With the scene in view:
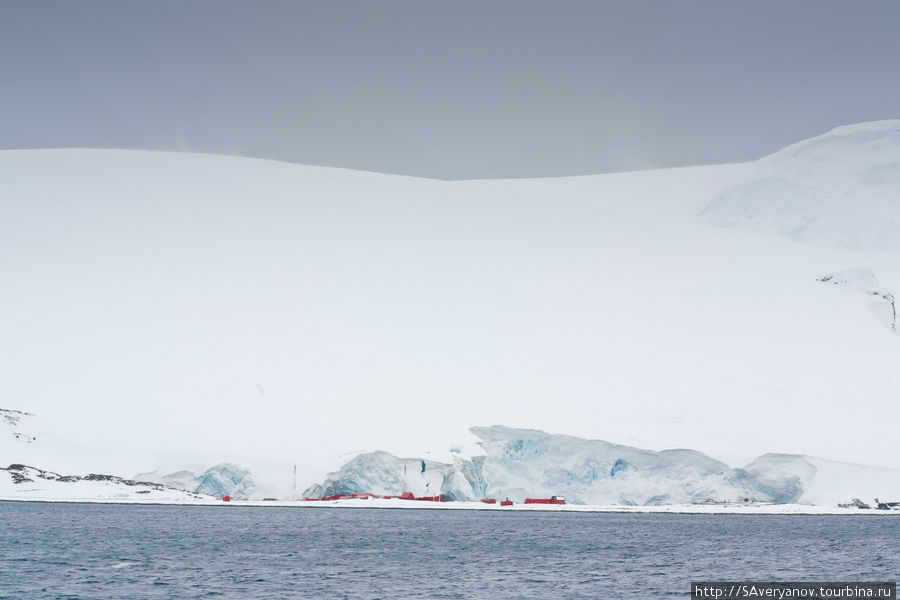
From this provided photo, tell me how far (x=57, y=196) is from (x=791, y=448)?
263 ft

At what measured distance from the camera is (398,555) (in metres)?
39.2

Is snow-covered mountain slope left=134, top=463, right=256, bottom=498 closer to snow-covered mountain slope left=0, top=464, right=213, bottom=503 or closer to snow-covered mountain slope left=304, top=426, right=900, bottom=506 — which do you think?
snow-covered mountain slope left=0, top=464, right=213, bottom=503

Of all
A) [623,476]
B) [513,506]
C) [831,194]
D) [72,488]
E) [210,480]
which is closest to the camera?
[72,488]

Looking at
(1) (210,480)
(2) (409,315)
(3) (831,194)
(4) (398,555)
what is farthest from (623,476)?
(3) (831,194)

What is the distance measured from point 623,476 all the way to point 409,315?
31.1 m

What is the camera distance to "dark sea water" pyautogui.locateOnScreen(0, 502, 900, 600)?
30234 millimetres

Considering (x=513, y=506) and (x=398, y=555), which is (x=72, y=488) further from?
(x=398, y=555)

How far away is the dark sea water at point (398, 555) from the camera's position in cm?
3023

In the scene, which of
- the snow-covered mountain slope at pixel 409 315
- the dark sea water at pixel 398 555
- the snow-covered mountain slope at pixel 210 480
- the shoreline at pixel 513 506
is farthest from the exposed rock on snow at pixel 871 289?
the snow-covered mountain slope at pixel 210 480

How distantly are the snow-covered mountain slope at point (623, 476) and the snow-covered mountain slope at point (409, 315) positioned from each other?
6.62 ft

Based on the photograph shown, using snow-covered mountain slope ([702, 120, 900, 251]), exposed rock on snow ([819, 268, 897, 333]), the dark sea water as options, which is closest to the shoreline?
the dark sea water

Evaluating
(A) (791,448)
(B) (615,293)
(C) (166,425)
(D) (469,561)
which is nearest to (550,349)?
(B) (615,293)

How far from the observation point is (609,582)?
107ft

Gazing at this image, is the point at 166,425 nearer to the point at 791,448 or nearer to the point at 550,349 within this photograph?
the point at 550,349
